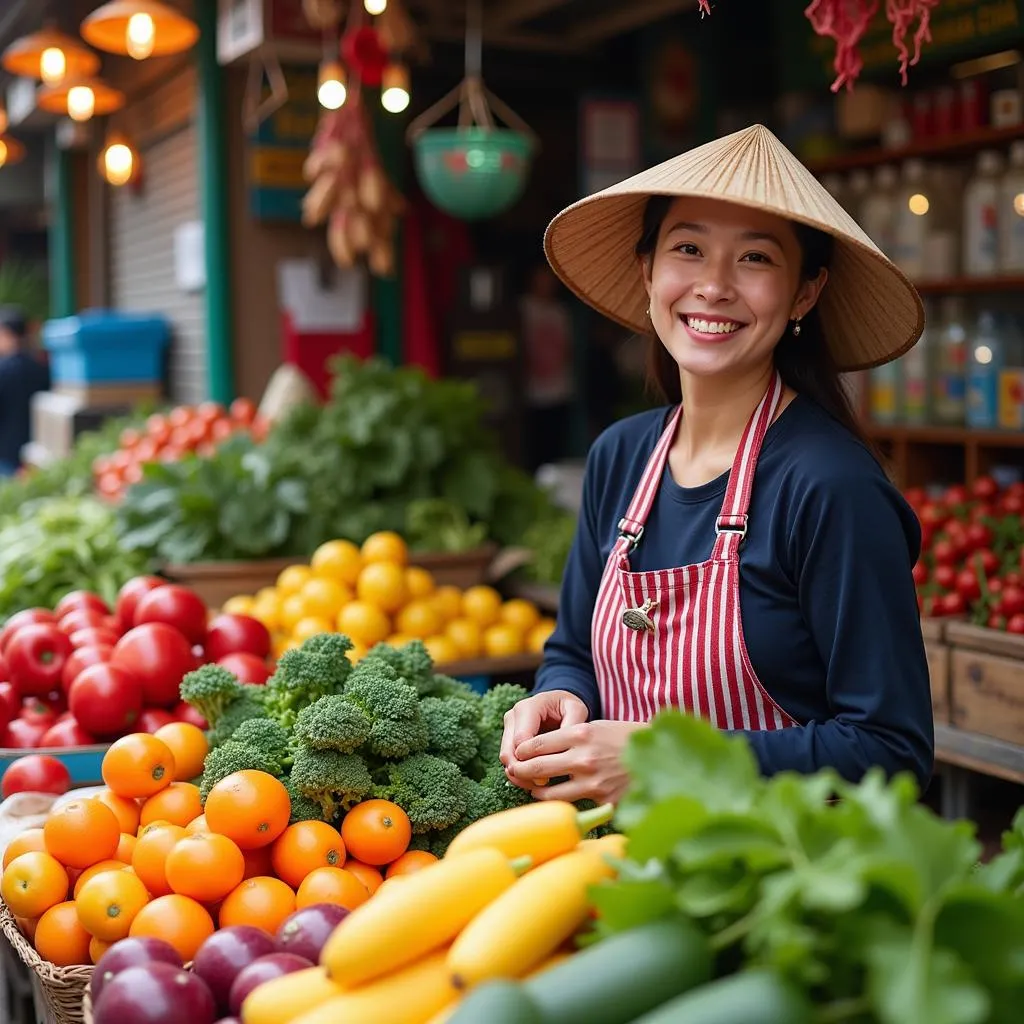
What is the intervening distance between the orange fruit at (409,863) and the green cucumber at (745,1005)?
90 centimetres

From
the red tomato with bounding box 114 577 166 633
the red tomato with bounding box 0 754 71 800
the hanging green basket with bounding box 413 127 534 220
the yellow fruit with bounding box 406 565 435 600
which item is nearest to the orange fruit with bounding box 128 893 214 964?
the red tomato with bounding box 0 754 71 800

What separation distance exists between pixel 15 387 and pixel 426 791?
9.32 metres

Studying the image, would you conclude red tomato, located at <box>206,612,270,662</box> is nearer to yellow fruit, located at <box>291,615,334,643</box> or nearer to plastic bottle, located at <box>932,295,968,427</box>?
yellow fruit, located at <box>291,615,334,643</box>

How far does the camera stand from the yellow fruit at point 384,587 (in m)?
3.79

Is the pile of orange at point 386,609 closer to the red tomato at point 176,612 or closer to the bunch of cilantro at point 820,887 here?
the red tomato at point 176,612

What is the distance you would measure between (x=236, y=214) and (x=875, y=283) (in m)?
5.54

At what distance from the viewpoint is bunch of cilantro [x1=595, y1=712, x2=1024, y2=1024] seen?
1.09 m

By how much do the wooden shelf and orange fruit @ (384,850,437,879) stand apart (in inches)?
162

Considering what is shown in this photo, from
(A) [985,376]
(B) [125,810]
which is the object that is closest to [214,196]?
(A) [985,376]

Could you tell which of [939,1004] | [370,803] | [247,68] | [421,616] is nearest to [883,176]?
[421,616]

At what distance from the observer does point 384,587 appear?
379 cm

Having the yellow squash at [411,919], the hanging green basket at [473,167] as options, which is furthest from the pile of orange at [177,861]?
the hanging green basket at [473,167]

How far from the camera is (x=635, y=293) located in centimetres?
263

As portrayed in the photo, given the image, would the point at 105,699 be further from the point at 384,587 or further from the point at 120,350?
the point at 120,350
